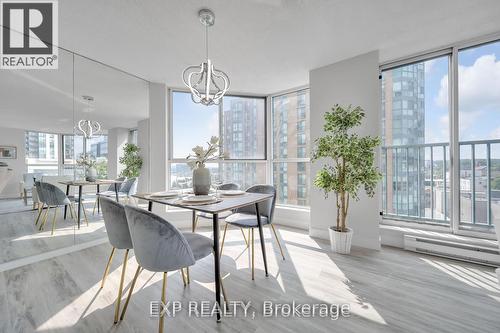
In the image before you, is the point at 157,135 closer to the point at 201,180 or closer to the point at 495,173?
the point at 201,180

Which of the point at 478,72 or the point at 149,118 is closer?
the point at 478,72

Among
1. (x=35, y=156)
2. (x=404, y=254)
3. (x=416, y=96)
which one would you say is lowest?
(x=404, y=254)

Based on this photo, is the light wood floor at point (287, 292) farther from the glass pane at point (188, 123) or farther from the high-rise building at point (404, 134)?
the glass pane at point (188, 123)

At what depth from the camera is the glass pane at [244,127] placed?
4.30 metres

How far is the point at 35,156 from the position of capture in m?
2.63

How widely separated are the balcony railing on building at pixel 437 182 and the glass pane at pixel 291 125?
53.9 inches

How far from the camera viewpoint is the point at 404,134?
10.1 feet

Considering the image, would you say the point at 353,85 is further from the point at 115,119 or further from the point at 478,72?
the point at 115,119

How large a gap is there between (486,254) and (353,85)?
2483 mm

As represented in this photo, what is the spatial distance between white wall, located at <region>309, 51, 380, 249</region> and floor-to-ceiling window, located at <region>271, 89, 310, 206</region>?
64 cm

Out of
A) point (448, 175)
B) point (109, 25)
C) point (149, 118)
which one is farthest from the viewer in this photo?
point (149, 118)

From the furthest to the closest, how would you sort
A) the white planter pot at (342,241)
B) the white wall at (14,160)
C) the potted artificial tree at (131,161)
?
the potted artificial tree at (131,161) → the white planter pot at (342,241) → the white wall at (14,160)

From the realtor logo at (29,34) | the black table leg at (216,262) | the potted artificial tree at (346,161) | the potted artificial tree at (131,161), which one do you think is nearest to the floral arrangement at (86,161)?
the potted artificial tree at (131,161)

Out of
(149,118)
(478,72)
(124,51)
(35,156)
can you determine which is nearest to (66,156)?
(35,156)
